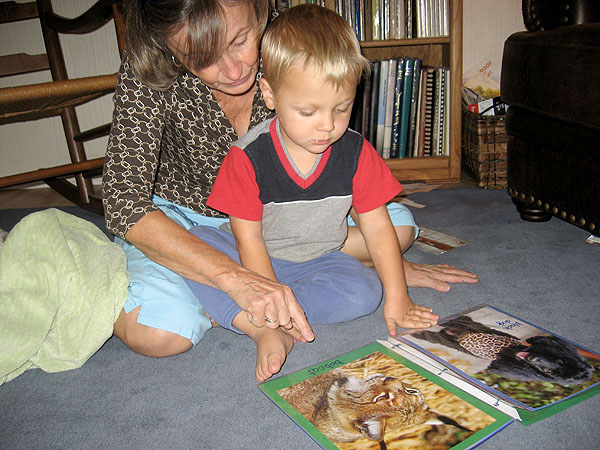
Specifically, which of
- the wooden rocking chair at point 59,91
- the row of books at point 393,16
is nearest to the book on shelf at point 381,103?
the row of books at point 393,16

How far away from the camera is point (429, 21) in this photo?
177cm

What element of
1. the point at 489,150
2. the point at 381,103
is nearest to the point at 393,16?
the point at 381,103

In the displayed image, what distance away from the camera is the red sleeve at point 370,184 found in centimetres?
89

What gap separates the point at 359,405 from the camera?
67 centimetres

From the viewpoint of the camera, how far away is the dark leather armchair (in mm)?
1000

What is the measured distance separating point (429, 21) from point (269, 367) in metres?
1.48

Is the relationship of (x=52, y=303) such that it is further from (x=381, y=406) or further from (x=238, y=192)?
(x=381, y=406)

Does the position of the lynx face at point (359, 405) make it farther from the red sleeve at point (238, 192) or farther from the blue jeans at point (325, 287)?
the red sleeve at point (238, 192)

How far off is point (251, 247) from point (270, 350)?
0.18 meters

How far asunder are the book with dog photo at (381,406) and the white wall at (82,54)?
1.62 metres

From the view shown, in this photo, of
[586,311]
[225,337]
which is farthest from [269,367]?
[586,311]

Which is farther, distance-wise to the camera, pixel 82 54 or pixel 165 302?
pixel 82 54

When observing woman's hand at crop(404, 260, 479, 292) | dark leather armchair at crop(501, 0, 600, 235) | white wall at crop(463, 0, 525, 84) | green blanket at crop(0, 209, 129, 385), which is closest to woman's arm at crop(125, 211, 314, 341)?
green blanket at crop(0, 209, 129, 385)

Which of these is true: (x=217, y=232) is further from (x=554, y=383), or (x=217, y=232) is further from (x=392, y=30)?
(x=392, y=30)
